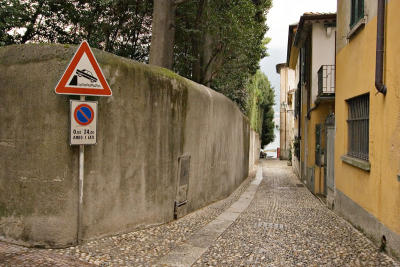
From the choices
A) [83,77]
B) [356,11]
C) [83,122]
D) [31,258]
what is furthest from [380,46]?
[31,258]

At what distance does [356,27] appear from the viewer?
6242mm

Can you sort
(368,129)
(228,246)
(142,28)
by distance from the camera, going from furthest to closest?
(142,28)
(368,129)
(228,246)

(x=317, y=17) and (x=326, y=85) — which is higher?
(x=317, y=17)

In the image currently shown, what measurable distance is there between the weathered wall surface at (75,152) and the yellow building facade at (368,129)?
10.9 ft

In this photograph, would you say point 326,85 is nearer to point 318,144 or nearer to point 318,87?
point 318,87

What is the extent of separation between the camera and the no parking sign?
383 cm

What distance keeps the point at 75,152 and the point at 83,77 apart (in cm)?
91

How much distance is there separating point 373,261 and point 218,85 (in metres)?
9.72

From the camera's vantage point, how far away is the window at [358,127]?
5.95 meters

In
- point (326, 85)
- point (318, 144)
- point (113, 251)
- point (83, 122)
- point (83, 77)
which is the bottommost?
point (113, 251)

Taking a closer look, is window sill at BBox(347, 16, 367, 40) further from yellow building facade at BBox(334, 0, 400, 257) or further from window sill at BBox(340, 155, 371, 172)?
window sill at BBox(340, 155, 371, 172)

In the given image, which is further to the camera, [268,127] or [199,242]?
[268,127]

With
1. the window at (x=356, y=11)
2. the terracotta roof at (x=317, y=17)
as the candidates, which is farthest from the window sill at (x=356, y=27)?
the terracotta roof at (x=317, y=17)

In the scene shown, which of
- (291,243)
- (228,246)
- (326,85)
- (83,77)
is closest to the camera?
(83,77)
